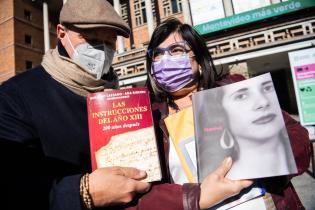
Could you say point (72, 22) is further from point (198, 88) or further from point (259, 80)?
point (259, 80)

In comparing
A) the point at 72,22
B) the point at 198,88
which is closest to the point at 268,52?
the point at 198,88

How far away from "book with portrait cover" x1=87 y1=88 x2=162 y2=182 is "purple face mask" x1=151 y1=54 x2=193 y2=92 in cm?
68

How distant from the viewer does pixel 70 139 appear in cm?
121

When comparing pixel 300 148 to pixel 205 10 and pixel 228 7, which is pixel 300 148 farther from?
pixel 205 10

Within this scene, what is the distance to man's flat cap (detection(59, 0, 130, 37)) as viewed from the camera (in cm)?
139

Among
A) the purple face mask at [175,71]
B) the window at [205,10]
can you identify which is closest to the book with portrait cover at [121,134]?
the purple face mask at [175,71]

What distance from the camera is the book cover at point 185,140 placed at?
4.02ft

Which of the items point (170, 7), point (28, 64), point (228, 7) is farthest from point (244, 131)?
point (28, 64)

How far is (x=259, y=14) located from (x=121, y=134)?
11.7 meters

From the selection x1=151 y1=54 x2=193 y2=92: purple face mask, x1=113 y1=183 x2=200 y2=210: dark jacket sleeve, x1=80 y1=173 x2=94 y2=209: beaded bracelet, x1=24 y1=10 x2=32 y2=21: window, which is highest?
x1=24 y1=10 x2=32 y2=21: window

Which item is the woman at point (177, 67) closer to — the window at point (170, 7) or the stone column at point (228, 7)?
the stone column at point (228, 7)

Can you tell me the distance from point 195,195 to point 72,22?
1124 mm

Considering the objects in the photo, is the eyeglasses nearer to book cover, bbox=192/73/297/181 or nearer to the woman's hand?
book cover, bbox=192/73/297/181

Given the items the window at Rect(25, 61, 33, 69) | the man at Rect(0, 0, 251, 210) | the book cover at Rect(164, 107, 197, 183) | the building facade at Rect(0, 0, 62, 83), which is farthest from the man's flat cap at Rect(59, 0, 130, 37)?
the window at Rect(25, 61, 33, 69)
